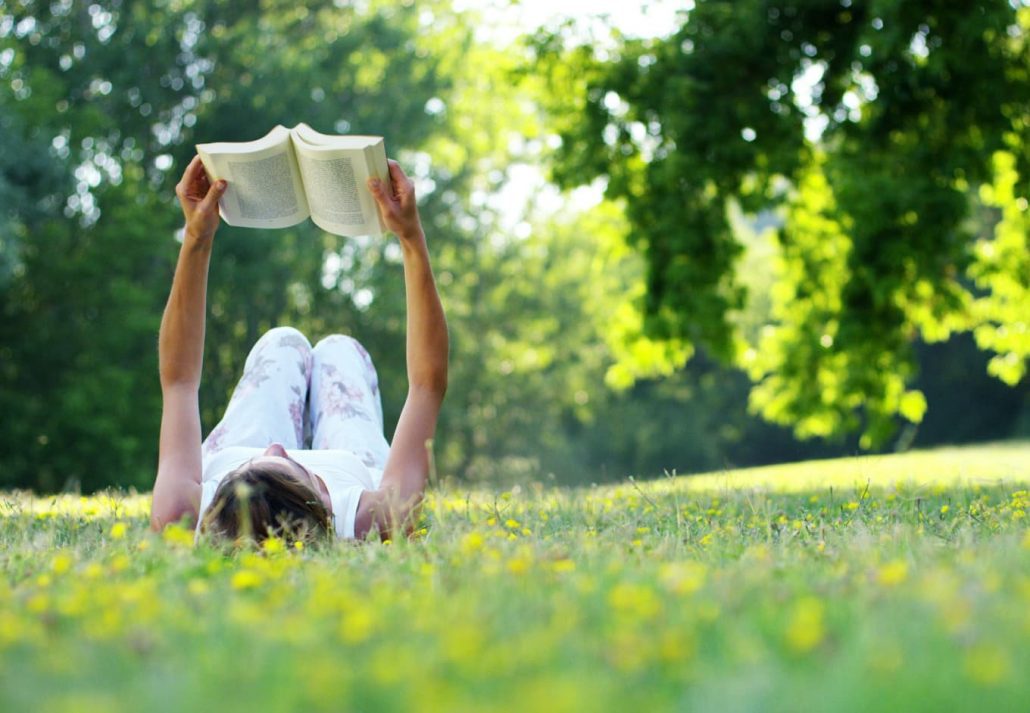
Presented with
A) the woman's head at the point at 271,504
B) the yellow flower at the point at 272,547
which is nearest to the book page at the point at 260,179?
the woman's head at the point at 271,504

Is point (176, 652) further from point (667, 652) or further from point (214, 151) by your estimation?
point (214, 151)

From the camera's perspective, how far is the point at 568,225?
35812mm

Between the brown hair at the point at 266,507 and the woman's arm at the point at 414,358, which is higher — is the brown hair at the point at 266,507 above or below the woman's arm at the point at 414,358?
below

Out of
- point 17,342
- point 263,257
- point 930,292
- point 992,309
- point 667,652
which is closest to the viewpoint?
point 667,652

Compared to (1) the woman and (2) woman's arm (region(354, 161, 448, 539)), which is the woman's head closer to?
(1) the woman

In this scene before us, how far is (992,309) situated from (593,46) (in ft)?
21.4

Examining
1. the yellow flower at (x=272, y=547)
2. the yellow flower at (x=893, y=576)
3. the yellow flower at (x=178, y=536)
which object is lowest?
the yellow flower at (x=272, y=547)

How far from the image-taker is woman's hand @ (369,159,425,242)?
4023 mm

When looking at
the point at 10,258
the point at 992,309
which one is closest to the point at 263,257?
the point at 10,258

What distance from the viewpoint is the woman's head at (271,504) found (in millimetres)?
3484

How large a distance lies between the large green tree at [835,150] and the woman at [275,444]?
8700 mm

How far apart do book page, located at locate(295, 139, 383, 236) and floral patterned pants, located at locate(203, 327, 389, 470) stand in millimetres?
769

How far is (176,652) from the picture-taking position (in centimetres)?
181

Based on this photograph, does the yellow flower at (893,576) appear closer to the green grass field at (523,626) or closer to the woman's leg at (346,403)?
the green grass field at (523,626)
